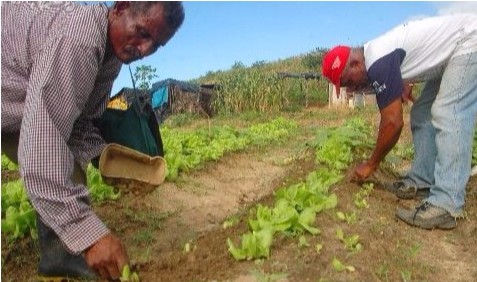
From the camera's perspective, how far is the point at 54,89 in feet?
8.46

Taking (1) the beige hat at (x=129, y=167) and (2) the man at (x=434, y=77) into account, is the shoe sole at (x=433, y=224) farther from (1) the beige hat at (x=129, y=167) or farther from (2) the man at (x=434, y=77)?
(1) the beige hat at (x=129, y=167)

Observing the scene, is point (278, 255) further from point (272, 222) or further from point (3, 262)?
point (3, 262)

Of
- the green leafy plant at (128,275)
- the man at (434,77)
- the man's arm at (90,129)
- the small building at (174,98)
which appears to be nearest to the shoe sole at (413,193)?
the man at (434,77)

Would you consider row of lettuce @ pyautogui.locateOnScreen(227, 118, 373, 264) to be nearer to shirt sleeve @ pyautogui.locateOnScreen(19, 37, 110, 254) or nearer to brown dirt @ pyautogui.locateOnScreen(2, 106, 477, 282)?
brown dirt @ pyautogui.locateOnScreen(2, 106, 477, 282)

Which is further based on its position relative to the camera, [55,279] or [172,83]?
[172,83]

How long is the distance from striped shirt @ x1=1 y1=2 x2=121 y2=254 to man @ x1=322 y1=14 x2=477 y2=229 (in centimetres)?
202

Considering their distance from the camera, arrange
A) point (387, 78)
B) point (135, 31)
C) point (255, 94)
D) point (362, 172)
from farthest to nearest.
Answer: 1. point (255, 94)
2. point (362, 172)
3. point (387, 78)
4. point (135, 31)

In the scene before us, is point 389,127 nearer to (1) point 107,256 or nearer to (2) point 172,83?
(1) point 107,256

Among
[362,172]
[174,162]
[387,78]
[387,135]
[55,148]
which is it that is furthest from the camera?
[174,162]

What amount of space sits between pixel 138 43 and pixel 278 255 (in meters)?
1.29

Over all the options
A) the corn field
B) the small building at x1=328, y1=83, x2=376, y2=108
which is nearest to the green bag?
the corn field

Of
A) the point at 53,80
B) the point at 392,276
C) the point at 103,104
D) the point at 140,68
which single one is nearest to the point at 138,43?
the point at 53,80

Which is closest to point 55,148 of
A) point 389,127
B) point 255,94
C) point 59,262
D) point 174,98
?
point 59,262

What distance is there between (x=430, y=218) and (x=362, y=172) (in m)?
0.73
